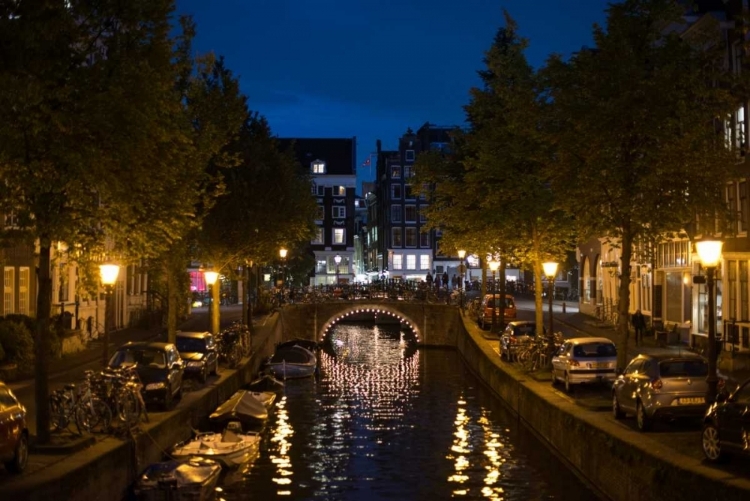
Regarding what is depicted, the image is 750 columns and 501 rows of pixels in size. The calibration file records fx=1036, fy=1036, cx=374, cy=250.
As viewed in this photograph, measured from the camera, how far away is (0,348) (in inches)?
1281

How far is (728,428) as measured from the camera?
16469 millimetres

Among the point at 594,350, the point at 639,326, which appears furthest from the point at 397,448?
the point at 639,326

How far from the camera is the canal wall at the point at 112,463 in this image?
16203 mm

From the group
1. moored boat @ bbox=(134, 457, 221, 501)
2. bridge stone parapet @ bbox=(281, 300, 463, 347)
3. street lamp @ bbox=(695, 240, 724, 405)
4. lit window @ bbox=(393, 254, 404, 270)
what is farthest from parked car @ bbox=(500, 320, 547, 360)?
lit window @ bbox=(393, 254, 404, 270)

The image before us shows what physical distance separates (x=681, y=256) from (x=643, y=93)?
21.3m

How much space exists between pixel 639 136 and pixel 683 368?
7.59 m

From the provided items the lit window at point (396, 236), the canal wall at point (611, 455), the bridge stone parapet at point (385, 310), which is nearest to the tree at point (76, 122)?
the canal wall at point (611, 455)

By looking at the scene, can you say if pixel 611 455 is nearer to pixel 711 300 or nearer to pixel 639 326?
pixel 711 300

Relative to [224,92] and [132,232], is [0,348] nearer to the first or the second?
[132,232]

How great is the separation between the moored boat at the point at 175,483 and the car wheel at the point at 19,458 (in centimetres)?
426

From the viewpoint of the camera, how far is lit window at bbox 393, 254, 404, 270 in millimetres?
121250

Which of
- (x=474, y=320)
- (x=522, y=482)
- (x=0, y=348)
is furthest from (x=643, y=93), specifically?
(x=474, y=320)

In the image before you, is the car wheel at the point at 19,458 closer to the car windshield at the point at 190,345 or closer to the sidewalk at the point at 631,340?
the car windshield at the point at 190,345

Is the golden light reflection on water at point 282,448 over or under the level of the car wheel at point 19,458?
under
